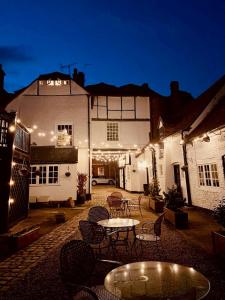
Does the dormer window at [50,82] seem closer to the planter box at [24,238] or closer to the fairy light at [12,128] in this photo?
the fairy light at [12,128]

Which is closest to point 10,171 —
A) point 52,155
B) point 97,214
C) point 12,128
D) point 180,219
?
point 12,128

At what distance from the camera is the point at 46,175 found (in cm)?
1547

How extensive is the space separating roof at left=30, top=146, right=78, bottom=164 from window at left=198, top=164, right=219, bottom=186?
8415mm

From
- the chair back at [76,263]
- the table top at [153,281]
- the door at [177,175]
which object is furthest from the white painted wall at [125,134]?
the table top at [153,281]

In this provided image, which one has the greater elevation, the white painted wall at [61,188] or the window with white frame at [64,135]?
the window with white frame at [64,135]

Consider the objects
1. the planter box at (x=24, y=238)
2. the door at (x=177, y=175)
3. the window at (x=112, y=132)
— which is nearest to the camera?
the planter box at (x=24, y=238)

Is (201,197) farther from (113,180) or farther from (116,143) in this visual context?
(113,180)

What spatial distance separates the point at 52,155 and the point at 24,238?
10255 mm

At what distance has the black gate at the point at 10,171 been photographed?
8.12 m

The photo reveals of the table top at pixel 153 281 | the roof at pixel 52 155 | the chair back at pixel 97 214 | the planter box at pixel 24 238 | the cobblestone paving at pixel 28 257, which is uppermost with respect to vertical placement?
the roof at pixel 52 155

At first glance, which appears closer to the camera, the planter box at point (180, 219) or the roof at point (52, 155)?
the planter box at point (180, 219)

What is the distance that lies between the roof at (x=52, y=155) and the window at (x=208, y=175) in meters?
8.42

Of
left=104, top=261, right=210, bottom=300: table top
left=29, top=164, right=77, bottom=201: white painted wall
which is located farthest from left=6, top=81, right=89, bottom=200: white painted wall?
left=104, top=261, right=210, bottom=300: table top

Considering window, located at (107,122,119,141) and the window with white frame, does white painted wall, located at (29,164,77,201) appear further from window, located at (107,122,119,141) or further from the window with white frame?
window, located at (107,122,119,141)
